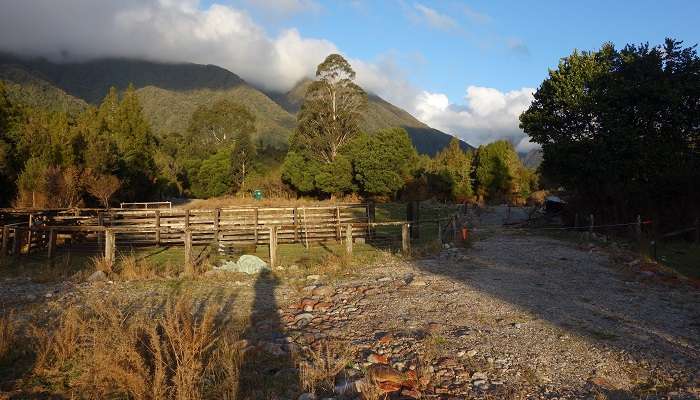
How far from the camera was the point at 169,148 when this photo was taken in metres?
→ 70.8

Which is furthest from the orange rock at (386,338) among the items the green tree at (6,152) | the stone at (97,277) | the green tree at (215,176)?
the green tree at (215,176)

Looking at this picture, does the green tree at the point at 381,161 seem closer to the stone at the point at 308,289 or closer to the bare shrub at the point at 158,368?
the stone at the point at 308,289

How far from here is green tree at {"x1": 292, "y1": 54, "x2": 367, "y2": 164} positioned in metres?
44.6

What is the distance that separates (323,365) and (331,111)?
Result: 135ft

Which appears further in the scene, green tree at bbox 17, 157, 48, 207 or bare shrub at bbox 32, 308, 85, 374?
green tree at bbox 17, 157, 48, 207

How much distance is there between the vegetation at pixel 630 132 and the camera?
18656mm

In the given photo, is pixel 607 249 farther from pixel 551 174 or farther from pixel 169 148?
pixel 169 148

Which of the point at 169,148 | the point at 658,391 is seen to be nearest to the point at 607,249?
the point at 658,391

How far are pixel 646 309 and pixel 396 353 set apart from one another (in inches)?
191

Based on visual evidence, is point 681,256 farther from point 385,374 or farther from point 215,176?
point 215,176

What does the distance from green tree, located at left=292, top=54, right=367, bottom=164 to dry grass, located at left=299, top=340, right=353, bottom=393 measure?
38.7 metres

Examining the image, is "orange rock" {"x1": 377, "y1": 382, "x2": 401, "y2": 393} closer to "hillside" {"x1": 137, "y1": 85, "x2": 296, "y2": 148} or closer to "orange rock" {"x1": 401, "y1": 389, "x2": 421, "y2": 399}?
"orange rock" {"x1": 401, "y1": 389, "x2": 421, "y2": 399}

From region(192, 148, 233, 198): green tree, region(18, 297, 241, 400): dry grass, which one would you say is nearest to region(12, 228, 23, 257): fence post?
region(18, 297, 241, 400): dry grass

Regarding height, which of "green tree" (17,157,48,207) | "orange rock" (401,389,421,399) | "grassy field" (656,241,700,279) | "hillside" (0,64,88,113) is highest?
"hillside" (0,64,88,113)
